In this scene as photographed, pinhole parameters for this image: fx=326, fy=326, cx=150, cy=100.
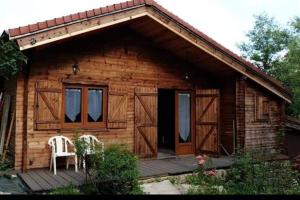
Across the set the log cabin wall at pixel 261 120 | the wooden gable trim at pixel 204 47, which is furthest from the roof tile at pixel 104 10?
the log cabin wall at pixel 261 120

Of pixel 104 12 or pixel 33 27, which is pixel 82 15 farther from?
pixel 33 27

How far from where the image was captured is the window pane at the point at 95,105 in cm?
810

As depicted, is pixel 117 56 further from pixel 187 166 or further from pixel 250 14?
pixel 250 14

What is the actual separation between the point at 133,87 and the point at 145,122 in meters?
1.01

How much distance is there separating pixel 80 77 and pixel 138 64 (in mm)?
1704

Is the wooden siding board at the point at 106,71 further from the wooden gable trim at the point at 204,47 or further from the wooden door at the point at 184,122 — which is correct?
the wooden gable trim at the point at 204,47

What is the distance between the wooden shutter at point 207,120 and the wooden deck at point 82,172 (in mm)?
539

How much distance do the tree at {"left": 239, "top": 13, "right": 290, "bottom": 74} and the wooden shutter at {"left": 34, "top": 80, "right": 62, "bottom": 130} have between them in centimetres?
1778

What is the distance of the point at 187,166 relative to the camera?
306 inches

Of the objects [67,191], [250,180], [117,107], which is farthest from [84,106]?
[250,180]

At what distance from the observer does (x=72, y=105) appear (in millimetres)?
7863

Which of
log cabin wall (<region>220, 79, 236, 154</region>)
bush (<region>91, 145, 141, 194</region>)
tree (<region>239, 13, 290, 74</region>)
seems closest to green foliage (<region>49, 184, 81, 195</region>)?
bush (<region>91, 145, 141, 194</region>)
